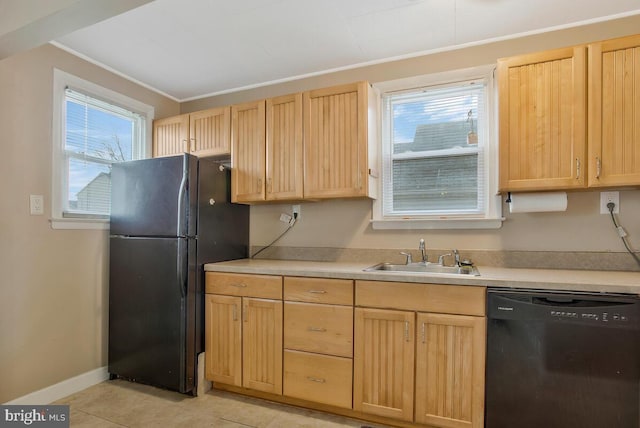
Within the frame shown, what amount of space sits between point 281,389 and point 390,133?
6.54 ft

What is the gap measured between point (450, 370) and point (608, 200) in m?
1.45

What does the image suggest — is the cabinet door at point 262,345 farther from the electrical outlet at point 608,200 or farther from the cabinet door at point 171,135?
the electrical outlet at point 608,200

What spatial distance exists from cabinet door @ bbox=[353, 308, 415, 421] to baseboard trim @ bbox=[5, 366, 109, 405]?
1.98 meters

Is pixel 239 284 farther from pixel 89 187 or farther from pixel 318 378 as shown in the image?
pixel 89 187

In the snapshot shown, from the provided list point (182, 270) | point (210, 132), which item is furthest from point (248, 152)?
point (182, 270)

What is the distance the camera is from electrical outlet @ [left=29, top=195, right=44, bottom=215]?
2.21 m

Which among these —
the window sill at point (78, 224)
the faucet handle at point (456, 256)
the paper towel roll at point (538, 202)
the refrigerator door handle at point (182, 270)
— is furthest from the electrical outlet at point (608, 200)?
the window sill at point (78, 224)

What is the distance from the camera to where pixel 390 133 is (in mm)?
2633

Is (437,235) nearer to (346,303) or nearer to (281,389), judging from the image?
(346,303)

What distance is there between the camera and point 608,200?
6.83 feet

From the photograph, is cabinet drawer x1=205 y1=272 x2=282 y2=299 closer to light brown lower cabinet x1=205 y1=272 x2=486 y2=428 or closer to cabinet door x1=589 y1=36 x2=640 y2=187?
light brown lower cabinet x1=205 y1=272 x2=486 y2=428

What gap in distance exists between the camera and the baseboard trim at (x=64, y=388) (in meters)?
2.16

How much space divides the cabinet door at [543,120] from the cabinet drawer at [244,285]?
157cm

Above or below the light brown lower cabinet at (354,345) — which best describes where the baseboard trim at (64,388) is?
below
